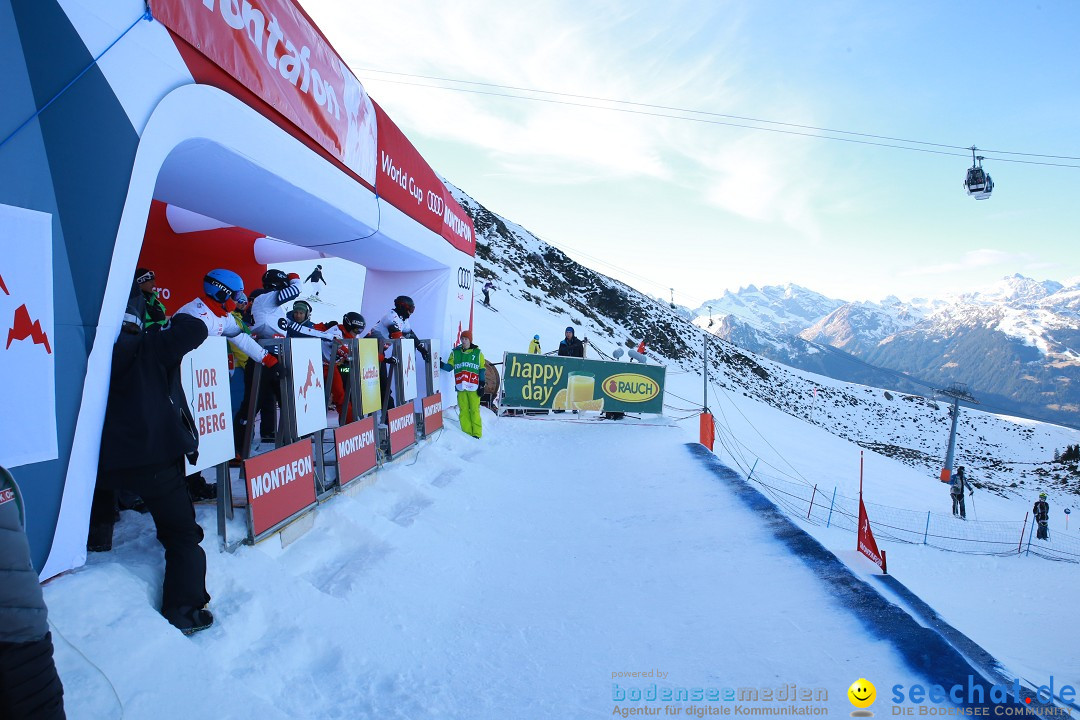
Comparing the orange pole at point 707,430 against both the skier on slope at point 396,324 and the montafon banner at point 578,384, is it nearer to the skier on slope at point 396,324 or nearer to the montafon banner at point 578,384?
the montafon banner at point 578,384

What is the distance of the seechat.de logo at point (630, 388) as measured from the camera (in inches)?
503

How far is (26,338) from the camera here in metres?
2.74

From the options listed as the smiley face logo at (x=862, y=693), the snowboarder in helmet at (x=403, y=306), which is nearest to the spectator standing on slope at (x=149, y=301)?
the snowboarder in helmet at (x=403, y=306)

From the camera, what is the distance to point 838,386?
7219 cm

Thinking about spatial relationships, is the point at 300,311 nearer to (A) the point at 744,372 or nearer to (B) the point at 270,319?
(B) the point at 270,319

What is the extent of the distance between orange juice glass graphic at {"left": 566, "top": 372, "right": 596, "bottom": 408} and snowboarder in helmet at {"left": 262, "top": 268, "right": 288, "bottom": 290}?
7.43 m

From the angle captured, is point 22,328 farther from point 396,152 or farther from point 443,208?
point 443,208

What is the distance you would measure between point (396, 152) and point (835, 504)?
13536 mm

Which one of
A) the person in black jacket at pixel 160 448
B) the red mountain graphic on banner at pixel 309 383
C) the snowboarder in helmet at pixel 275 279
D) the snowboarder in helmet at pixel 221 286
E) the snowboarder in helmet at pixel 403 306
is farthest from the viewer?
the snowboarder in helmet at pixel 403 306

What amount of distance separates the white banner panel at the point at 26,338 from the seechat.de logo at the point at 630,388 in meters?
10.7

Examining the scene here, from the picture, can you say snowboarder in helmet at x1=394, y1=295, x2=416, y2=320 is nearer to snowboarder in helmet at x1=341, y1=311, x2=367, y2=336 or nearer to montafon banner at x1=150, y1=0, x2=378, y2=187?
snowboarder in helmet at x1=341, y1=311, x2=367, y2=336

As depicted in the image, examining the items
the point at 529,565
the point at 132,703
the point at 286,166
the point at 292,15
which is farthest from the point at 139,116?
the point at 529,565

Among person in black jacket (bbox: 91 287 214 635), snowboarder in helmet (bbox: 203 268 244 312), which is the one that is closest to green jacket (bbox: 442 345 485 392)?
snowboarder in helmet (bbox: 203 268 244 312)

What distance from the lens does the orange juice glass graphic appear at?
12.6 meters
